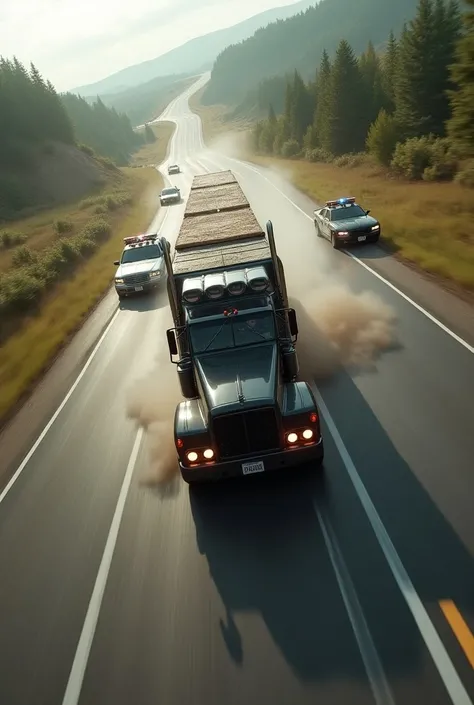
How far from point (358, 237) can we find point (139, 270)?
1038 cm

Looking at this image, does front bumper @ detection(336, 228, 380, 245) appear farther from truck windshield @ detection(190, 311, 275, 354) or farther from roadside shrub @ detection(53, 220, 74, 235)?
roadside shrub @ detection(53, 220, 74, 235)

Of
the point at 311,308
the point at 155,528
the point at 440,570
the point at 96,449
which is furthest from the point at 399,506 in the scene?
the point at 311,308

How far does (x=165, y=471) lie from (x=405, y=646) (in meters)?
5.53

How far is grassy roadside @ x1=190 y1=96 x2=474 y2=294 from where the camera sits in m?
20.2

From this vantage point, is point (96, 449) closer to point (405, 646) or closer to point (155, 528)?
point (155, 528)

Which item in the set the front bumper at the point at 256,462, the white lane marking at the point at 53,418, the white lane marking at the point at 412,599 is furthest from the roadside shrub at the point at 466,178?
the front bumper at the point at 256,462

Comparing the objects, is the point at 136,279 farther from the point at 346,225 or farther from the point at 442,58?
the point at 442,58

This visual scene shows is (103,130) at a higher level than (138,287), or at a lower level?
higher

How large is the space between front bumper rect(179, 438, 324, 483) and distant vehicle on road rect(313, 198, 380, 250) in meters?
17.7

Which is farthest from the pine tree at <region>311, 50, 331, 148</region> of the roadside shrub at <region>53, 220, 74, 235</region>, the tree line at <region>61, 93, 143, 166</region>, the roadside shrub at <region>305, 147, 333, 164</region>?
the tree line at <region>61, 93, 143, 166</region>

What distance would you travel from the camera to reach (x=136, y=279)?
78.5 ft

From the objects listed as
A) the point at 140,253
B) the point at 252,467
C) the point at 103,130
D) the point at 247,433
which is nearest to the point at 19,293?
the point at 140,253

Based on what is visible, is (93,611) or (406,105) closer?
(93,611)

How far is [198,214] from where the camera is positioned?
17375 millimetres
